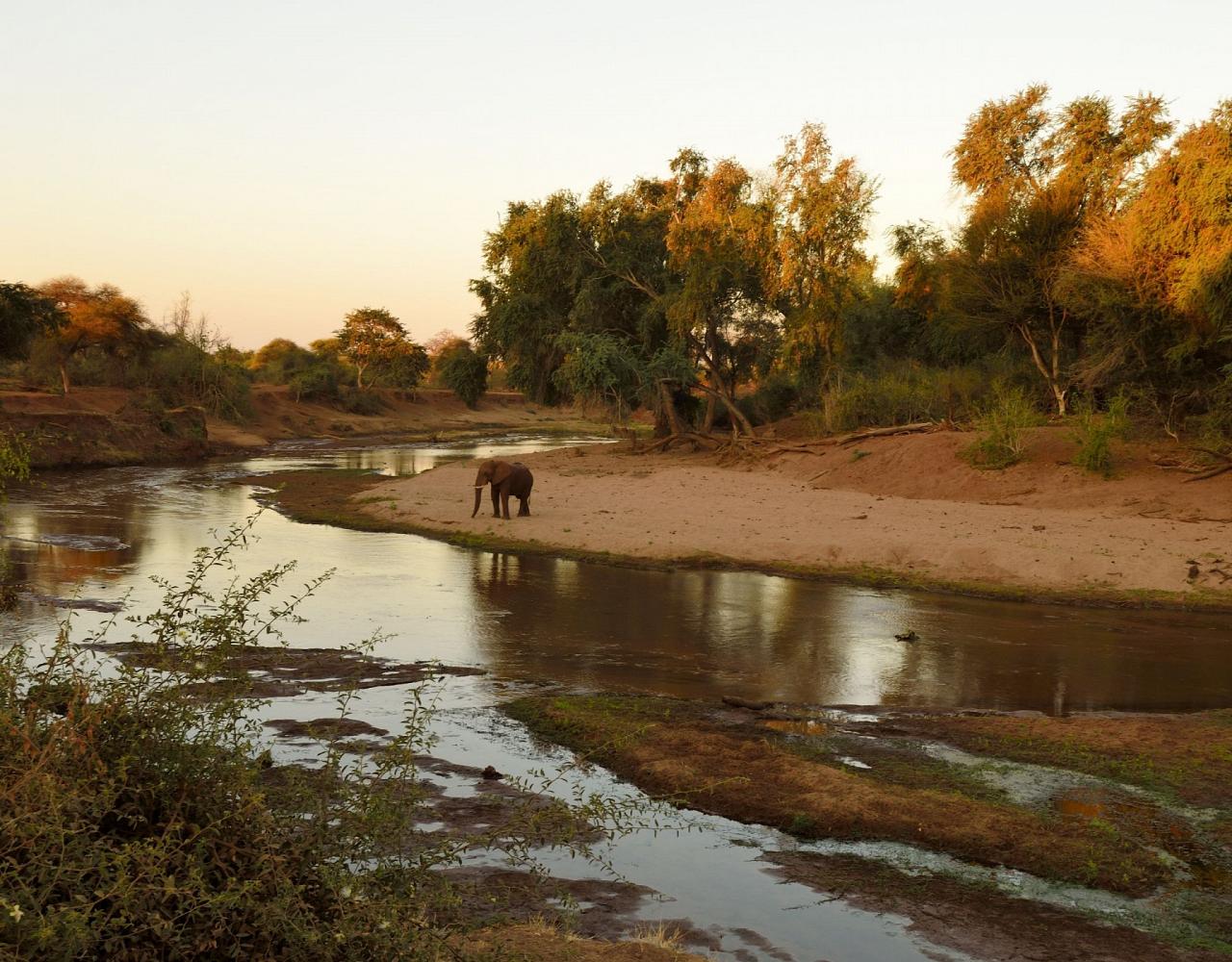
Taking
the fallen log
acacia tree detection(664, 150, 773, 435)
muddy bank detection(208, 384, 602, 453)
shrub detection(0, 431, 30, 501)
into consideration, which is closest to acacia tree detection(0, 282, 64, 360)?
muddy bank detection(208, 384, 602, 453)

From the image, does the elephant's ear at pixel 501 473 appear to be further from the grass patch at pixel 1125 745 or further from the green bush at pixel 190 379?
the green bush at pixel 190 379

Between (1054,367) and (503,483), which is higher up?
(1054,367)

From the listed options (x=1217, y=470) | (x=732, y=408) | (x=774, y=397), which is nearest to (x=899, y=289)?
(x=774, y=397)

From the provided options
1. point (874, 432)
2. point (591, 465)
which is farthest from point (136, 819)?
point (591, 465)

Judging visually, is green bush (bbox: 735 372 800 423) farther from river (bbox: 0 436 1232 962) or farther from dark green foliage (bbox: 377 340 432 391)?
dark green foliage (bbox: 377 340 432 391)

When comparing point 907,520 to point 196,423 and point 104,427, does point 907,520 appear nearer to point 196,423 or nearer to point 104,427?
point 104,427

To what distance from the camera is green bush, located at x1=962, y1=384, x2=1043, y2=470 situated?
975 inches

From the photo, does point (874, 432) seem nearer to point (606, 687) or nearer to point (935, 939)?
point (606, 687)

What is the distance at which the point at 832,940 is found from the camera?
18.2 feet

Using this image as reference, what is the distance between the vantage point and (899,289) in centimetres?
4284

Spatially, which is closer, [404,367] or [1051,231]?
[1051,231]

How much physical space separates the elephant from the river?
2.55 m

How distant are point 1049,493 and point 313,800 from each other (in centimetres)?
2087

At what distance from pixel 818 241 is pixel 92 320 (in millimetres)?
35644
